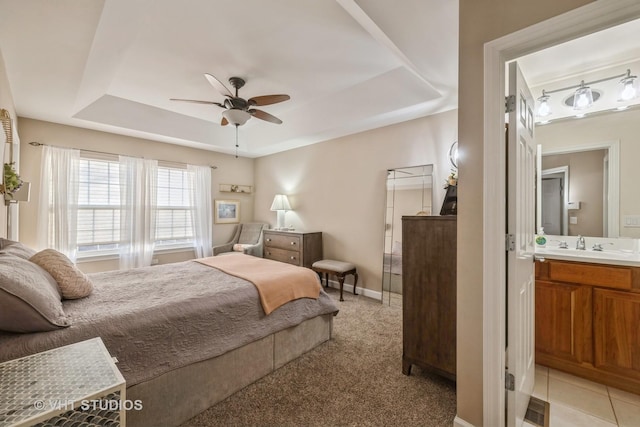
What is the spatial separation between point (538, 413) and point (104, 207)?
545 centimetres

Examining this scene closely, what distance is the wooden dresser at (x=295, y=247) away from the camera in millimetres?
4352

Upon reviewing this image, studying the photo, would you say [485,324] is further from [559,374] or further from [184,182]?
[184,182]

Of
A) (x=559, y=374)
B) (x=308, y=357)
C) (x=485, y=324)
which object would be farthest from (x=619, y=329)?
(x=308, y=357)

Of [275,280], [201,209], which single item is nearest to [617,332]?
[275,280]

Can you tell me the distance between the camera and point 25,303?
1218 millimetres

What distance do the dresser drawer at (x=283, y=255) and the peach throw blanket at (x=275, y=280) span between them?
1509 mm

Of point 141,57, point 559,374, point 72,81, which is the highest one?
point 141,57

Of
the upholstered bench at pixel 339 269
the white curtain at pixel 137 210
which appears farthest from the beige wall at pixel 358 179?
the white curtain at pixel 137 210

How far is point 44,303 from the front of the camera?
1302 millimetres

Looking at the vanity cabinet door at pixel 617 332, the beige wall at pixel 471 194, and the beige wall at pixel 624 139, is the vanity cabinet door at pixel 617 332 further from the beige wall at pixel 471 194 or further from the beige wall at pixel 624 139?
the beige wall at pixel 471 194

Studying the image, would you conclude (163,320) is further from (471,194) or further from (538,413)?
(538,413)

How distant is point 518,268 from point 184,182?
5.09 m
